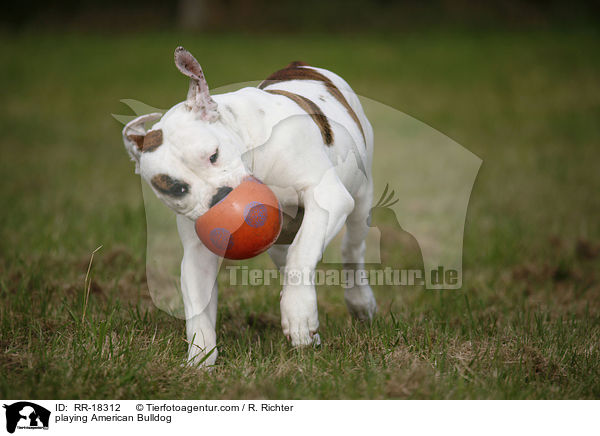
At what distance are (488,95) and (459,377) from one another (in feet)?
37.0

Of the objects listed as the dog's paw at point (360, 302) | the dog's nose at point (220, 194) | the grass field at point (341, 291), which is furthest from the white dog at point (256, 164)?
the dog's paw at point (360, 302)

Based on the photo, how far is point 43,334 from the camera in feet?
11.2

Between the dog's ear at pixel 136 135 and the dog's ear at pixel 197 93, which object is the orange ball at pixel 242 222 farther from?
the dog's ear at pixel 136 135

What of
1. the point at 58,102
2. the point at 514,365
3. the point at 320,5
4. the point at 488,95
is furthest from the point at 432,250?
the point at 320,5

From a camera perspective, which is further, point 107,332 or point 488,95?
point 488,95

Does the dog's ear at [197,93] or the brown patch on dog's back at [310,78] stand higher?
the brown patch on dog's back at [310,78]

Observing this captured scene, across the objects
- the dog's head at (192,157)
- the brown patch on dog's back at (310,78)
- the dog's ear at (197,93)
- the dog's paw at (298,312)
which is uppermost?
the brown patch on dog's back at (310,78)

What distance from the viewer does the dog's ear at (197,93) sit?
2.79m

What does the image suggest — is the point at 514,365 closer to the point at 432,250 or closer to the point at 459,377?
the point at 459,377

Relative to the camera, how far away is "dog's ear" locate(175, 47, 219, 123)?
9.17 ft

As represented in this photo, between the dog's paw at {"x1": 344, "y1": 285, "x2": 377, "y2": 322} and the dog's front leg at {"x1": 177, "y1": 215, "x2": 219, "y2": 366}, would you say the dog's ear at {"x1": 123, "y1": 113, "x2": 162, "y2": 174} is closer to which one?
the dog's front leg at {"x1": 177, "y1": 215, "x2": 219, "y2": 366}

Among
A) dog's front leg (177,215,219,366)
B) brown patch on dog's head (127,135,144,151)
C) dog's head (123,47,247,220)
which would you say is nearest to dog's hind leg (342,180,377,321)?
dog's front leg (177,215,219,366)
